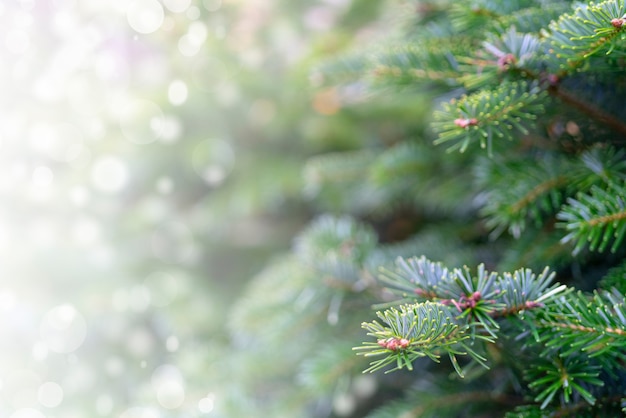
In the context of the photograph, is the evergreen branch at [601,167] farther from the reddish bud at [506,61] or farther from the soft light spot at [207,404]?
the soft light spot at [207,404]

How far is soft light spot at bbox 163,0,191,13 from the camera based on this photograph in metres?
0.90

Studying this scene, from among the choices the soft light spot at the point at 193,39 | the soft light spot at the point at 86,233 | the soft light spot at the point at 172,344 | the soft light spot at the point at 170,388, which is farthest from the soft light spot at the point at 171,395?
the soft light spot at the point at 193,39

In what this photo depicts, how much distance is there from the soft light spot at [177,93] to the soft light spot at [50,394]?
0.51 meters

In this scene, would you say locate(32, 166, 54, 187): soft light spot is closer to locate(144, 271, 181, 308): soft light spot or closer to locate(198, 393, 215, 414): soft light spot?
locate(144, 271, 181, 308): soft light spot

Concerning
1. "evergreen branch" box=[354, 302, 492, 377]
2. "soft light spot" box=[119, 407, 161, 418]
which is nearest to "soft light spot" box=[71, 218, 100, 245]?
"soft light spot" box=[119, 407, 161, 418]

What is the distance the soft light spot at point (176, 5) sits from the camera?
90 centimetres

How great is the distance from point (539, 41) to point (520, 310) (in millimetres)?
188

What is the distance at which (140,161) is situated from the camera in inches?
38.0

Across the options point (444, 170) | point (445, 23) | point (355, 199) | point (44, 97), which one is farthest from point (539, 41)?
point (44, 97)

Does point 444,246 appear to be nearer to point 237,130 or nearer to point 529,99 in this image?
point 529,99

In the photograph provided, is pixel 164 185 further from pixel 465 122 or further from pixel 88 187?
pixel 465 122

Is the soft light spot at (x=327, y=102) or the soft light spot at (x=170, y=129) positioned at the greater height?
the soft light spot at (x=170, y=129)

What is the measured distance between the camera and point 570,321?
1.02 feet

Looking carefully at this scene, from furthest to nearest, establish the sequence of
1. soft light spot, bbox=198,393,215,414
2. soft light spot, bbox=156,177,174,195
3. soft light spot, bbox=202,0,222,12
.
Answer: soft light spot, bbox=156,177,174,195
soft light spot, bbox=202,0,222,12
soft light spot, bbox=198,393,215,414
